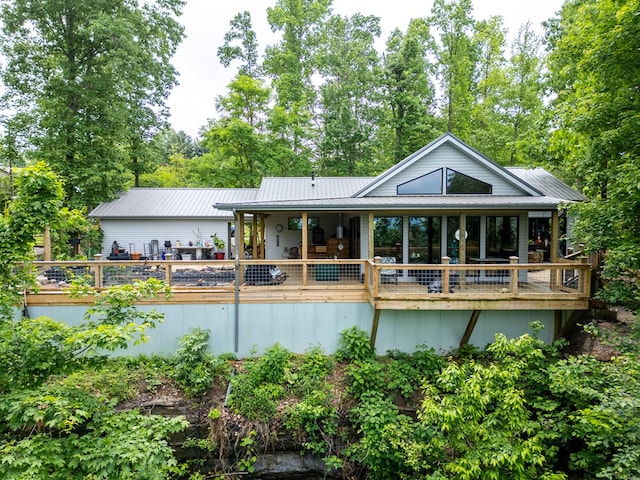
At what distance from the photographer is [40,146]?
48.3 ft

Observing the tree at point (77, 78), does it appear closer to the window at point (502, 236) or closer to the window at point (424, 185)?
the window at point (424, 185)

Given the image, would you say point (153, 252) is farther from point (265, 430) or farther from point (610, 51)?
point (610, 51)

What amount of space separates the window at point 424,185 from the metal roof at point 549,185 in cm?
371

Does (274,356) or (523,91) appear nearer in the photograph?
(274,356)

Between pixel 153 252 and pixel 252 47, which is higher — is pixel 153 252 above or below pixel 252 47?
below

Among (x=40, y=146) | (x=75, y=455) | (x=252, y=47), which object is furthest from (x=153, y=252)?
(x=252, y=47)

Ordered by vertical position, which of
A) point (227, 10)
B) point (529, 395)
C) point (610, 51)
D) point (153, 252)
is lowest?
point (529, 395)

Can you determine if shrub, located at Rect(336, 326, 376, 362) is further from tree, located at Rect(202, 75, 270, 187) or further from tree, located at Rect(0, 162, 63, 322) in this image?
tree, located at Rect(202, 75, 270, 187)

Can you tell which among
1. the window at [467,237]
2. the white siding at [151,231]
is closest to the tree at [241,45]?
the white siding at [151,231]

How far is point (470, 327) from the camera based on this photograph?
7.56m

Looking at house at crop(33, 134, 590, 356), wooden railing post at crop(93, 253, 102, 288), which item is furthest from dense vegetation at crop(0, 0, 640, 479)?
wooden railing post at crop(93, 253, 102, 288)

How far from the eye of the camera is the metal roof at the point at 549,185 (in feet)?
36.5

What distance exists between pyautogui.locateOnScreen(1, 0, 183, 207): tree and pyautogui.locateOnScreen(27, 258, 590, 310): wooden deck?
9327 millimetres

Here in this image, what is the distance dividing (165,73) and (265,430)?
701 inches
